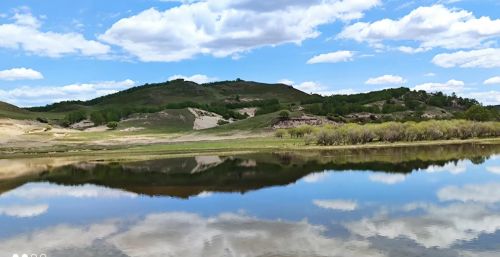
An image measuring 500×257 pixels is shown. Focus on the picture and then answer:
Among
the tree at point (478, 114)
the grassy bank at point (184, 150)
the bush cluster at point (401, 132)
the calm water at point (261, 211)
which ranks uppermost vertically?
the tree at point (478, 114)

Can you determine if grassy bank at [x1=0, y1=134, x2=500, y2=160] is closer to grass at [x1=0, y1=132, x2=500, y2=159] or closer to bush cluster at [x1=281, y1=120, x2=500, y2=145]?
grass at [x1=0, y1=132, x2=500, y2=159]

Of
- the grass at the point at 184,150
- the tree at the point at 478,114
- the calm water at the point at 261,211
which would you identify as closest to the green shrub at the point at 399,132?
the grass at the point at 184,150

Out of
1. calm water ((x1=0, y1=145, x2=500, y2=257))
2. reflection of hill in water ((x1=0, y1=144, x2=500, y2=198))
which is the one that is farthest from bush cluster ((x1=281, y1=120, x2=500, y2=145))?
calm water ((x1=0, y1=145, x2=500, y2=257))

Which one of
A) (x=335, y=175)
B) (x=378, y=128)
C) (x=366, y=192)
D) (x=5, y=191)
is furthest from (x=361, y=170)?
(x=378, y=128)

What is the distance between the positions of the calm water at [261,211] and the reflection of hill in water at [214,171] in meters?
0.23

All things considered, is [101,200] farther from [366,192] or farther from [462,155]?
[462,155]

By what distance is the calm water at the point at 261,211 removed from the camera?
2764 centimetres

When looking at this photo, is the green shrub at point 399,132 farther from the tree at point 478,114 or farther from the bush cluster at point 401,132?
the tree at point 478,114

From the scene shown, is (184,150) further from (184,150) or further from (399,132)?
(399,132)

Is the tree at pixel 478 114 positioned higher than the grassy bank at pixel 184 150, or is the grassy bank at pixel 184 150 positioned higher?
the tree at pixel 478 114

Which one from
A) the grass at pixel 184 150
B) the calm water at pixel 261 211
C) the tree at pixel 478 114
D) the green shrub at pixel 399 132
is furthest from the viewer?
the tree at pixel 478 114

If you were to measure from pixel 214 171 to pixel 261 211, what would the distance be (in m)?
31.4

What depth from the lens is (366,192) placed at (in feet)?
153

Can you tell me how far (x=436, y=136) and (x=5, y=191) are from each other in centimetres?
10074
